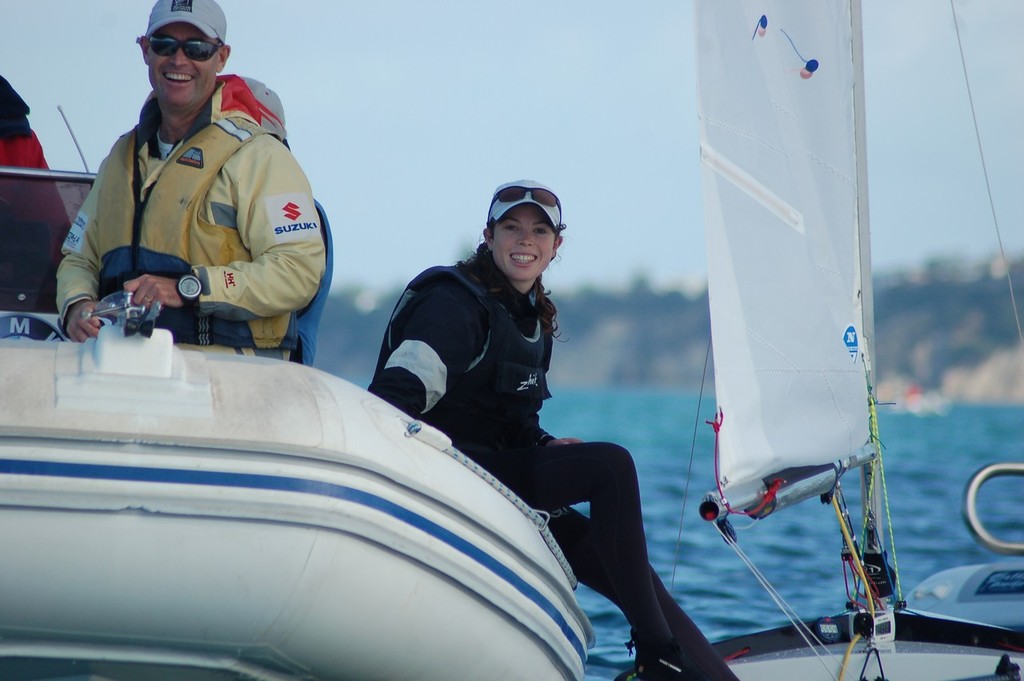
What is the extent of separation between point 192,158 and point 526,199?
2.33ft

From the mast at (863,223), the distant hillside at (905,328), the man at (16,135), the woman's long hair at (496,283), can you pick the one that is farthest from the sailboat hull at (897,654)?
the distant hillside at (905,328)

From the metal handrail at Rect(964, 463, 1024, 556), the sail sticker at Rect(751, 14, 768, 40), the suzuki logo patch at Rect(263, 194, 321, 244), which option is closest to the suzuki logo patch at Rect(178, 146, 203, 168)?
the suzuki logo patch at Rect(263, 194, 321, 244)

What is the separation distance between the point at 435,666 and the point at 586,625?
561 mm

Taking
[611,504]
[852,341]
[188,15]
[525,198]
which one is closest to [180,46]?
[188,15]

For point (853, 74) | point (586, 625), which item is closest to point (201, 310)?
point (586, 625)

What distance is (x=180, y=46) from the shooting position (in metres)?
2.60

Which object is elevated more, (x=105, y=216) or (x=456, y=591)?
(x=105, y=216)

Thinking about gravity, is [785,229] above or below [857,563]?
above

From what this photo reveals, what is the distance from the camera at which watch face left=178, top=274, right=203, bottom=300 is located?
2.47 m

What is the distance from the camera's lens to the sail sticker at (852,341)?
3.37 metres

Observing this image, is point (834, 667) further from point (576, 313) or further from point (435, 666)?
point (576, 313)

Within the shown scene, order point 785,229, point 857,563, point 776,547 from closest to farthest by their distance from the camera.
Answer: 1. point 785,229
2. point 857,563
3. point 776,547

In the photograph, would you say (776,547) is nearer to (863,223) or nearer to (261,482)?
(863,223)

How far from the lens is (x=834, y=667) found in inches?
133
